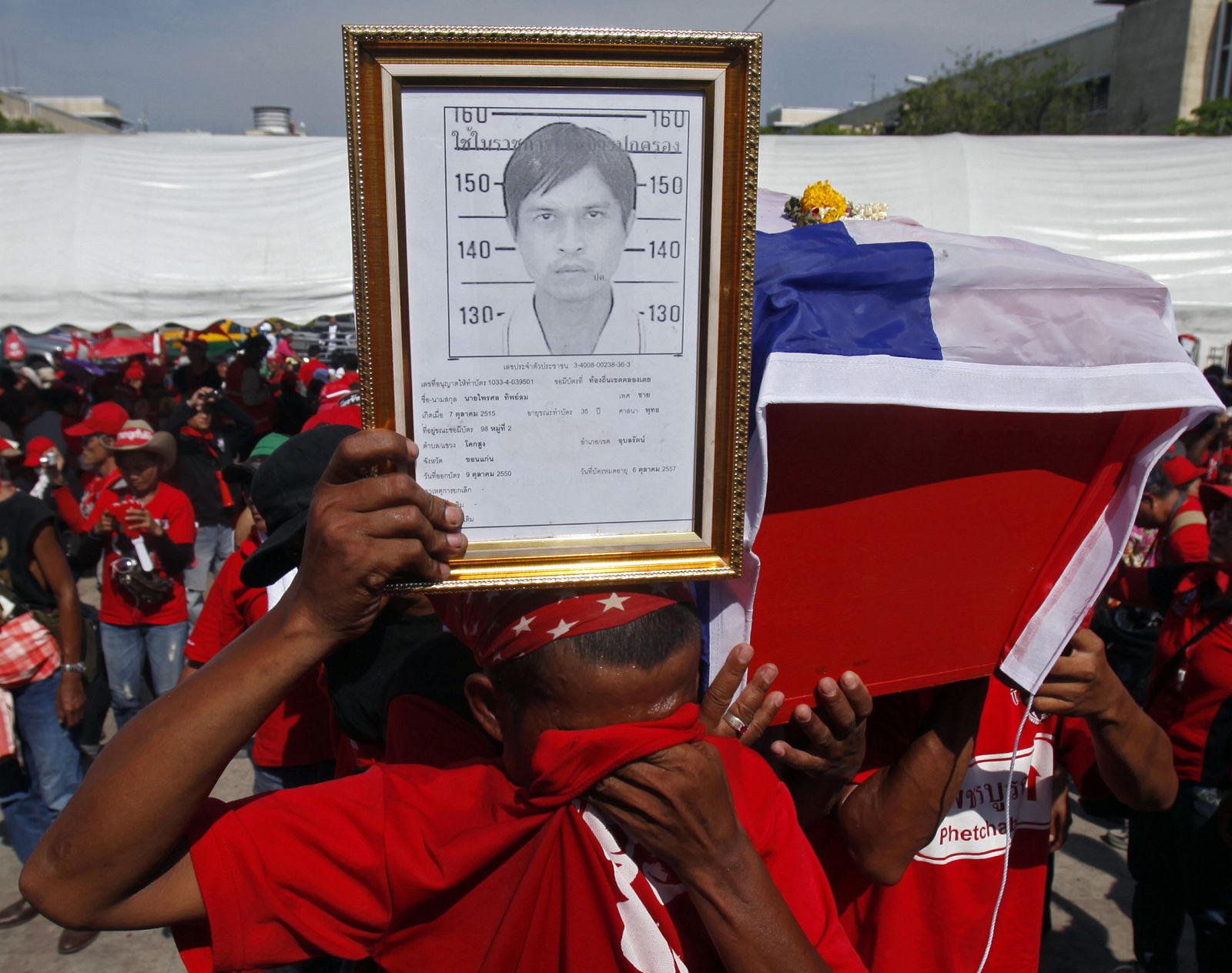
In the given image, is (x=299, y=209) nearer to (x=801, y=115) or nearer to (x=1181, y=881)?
(x=1181, y=881)

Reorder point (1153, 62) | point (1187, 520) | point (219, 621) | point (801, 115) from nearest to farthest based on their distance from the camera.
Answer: point (219, 621) → point (1187, 520) → point (1153, 62) → point (801, 115)

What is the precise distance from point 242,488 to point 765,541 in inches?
162

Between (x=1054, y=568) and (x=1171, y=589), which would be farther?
(x=1171, y=589)

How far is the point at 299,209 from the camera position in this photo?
6738mm

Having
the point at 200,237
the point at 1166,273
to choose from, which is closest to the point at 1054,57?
the point at 1166,273

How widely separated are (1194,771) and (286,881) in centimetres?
335

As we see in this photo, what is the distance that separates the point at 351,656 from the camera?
7.28ft

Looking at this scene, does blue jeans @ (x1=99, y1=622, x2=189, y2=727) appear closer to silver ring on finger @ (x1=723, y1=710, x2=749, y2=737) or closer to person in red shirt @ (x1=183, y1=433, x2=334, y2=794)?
person in red shirt @ (x1=183, y1=433, x2=334, y2=794)

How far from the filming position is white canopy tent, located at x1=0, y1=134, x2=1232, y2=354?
5.95m

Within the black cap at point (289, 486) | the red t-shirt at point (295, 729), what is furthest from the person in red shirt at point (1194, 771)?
the red t-shirt at point (295, 729)

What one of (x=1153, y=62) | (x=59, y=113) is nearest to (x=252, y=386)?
(x=1153, y=62)

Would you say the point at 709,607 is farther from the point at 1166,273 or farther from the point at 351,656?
the point at 1166,273

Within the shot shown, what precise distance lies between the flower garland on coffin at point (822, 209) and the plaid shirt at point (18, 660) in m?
3.91

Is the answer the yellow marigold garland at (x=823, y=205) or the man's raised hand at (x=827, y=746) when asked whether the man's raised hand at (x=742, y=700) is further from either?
the yellow marigold garland at (x=823, y=205)
